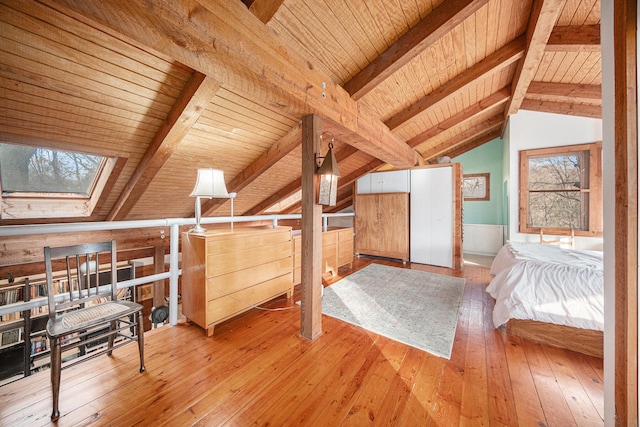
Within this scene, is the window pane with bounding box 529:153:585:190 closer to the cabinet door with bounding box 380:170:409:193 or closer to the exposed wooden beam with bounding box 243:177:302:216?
the cabinet door with bounding box 380:170:409:193

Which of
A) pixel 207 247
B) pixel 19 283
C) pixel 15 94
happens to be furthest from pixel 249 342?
pixel 19 283

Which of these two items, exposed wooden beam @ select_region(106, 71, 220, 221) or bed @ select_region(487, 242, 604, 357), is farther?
exposed wooden beam @ select_region(106, 71, 220, 221)

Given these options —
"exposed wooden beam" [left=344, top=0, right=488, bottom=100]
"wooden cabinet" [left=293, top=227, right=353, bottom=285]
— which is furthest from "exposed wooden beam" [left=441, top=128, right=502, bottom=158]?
"exposed wooden beam" [left=344, top=0, right=488, bottom=100]

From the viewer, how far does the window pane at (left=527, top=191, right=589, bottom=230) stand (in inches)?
145

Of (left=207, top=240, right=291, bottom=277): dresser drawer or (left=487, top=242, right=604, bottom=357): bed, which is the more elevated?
(left=207, top=240, right=291, bottom=277): dresser drawer

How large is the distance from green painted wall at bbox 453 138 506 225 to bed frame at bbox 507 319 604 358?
408 centimetres

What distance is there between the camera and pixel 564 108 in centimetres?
373

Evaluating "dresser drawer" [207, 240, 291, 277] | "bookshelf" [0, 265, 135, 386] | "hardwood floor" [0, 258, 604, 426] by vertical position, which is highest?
"dresser drawer" [207, 240, 291, 277]

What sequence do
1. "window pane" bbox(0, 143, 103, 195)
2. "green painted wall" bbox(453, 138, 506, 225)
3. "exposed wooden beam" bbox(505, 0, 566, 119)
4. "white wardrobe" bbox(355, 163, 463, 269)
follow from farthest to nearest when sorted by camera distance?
"green painted wall" bbox(453, 138, 506, 225), "white wardrobe" bbox(355, 163, 463, 269), "window pane" bbox(0, 143, 103, 195), "exposed wooden beam" bbox(505, 0, 566, 119)

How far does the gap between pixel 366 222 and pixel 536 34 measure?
→ 3694 mm

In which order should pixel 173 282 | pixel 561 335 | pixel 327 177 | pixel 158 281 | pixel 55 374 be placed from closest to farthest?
pixel 55 374, pixel 561 335, pixel 327 177, pixel 173 282, pixel 158 281

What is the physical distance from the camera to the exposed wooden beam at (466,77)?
2.55 meters

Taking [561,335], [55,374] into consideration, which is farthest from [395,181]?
[55,374]

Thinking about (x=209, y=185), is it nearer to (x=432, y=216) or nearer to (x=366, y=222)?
(x=366, y=222)
